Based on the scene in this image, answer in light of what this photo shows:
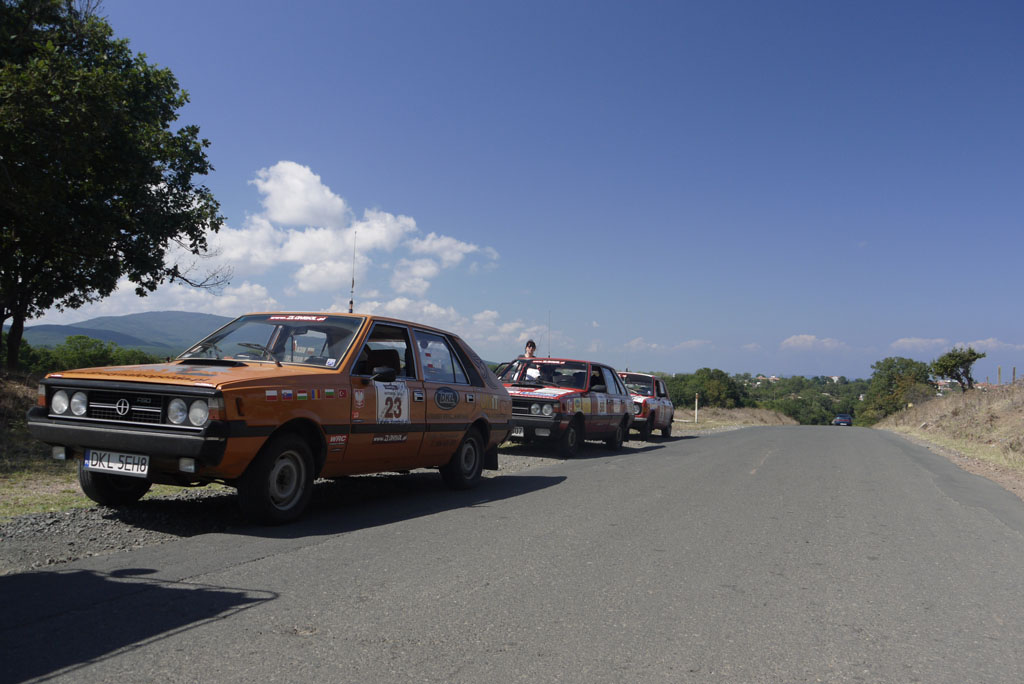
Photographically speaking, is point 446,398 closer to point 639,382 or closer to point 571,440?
point 571,440

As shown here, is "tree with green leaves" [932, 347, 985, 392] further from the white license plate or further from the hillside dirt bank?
the white license plate

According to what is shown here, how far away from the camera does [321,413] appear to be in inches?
255

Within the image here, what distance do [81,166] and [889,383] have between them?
107180 mm

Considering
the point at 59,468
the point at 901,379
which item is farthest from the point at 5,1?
the point at 901,379

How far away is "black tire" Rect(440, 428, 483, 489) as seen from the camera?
8.79 meters

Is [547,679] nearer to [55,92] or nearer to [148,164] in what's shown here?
[55,92]

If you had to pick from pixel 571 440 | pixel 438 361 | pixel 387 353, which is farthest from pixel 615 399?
pixel 387 353

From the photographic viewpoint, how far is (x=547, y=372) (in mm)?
14961

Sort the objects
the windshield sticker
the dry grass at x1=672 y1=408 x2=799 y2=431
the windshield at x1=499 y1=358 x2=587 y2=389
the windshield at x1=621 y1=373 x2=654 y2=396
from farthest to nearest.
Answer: the dry grass at x1=672 y1=408 x2=799 y2=431 < the windshield at x1=621 y1=373 x2=654 y2=396 < the windshield at x1=499 y1=358 x2=587 y2=389 < the windshield sticker

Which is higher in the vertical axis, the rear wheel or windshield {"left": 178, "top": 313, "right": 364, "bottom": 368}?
windshield {"left": 178, "top": 313, "right": 364, "bottom": 368}

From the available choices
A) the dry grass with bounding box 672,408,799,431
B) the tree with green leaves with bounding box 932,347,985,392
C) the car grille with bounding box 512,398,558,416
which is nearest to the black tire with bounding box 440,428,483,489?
the car grille with bounding box 512,398,558,416

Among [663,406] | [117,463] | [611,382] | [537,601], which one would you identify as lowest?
[537,601]

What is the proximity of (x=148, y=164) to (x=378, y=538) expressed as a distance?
13.2m

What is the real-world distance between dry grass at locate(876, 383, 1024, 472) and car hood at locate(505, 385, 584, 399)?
9291 mm
